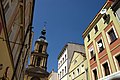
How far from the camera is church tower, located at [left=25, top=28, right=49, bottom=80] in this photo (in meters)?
43.1

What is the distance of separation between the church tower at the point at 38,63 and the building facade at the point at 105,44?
29.5 m

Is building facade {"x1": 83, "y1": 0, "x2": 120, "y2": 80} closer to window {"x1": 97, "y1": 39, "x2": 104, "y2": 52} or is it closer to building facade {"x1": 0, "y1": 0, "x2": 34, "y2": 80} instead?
window {"x1": 97, "y1": 39, "x2": 104, "y2": 52}

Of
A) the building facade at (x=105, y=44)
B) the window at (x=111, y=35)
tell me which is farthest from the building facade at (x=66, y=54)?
the window at (x=111, y=35)

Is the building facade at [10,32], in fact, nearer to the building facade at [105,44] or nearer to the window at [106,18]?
the building facade at [105,44]

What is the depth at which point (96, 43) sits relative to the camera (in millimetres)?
15805

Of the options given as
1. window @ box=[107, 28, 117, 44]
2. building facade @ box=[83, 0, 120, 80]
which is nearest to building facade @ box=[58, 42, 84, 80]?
building facade @ box=[83, 0, 120, 80]

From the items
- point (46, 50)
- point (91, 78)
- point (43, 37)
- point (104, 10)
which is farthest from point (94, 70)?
point (43, 37)

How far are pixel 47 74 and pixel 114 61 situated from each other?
3521 centimetres

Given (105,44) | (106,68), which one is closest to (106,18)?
(105,44)

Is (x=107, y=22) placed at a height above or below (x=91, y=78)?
above

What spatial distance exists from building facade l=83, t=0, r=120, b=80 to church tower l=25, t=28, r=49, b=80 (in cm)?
2945

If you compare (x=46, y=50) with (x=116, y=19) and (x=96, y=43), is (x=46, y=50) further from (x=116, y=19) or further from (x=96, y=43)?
(x=116, y=19)

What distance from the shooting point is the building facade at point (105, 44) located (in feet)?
39.5

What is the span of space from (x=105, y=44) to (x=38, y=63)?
36149 mm
